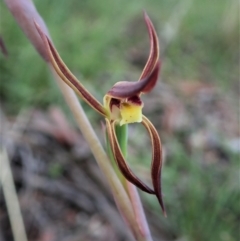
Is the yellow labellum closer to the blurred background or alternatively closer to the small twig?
the blurred background

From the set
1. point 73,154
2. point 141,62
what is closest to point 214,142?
point 73,154

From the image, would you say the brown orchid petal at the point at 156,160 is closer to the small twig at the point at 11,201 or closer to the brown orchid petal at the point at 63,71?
the brown orchid petal at the point at 63,71

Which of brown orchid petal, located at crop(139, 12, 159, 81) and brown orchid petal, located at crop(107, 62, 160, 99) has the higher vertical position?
brown orchid petal, located at crop(139, 12, 159, 81)

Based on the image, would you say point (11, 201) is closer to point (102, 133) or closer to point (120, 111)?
point (102, 133)

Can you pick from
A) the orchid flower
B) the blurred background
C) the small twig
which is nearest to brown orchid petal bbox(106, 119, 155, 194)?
the orchid flower

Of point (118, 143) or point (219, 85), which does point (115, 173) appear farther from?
point (219, 85)

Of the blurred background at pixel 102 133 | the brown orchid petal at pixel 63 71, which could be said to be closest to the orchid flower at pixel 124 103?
the brown orchid petal at pixel 63 71

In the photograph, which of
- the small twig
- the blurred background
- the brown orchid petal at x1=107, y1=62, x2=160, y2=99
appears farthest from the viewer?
the blurred background

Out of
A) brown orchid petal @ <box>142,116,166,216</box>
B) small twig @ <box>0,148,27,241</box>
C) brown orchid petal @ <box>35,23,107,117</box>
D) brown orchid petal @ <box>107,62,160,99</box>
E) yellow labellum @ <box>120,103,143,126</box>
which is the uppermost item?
brown orchid petal @ <box>35,23,107,117</box>
